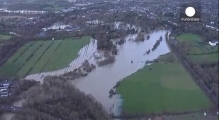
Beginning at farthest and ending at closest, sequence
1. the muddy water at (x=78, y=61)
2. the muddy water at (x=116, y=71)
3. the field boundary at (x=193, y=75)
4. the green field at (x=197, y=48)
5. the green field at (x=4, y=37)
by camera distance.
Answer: the green field at (x=4, y=37) → the muddy water at (x=78, y=61) → the muddy water at (x=116, y=71) → the green field at (x=197, y=48) → the field boundary at (x=193, y=75)

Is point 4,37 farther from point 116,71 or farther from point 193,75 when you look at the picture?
point 193,75

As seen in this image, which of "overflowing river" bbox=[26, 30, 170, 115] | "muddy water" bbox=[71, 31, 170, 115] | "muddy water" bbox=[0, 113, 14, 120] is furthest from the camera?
"overflowing river" bbox=[26, 30, 170, 115]

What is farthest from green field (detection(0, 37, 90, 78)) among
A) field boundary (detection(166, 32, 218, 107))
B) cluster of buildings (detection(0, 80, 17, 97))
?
field boundary (detection(166, 32, 218, 107))

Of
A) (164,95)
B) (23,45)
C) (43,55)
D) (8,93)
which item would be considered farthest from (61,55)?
(164,95)

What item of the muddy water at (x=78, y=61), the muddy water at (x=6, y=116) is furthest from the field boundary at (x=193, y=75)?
the muddy water at (x=6, y=116)

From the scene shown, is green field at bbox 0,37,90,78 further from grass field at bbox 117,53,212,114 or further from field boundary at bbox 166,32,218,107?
field boundary at bbox 166,32,218,107

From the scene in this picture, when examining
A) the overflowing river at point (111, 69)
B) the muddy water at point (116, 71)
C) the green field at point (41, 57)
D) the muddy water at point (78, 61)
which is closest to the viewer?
the muddy water at point (116, 71)

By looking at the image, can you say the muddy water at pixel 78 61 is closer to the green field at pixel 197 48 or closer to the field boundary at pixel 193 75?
the field boundary at pixel 193 75
